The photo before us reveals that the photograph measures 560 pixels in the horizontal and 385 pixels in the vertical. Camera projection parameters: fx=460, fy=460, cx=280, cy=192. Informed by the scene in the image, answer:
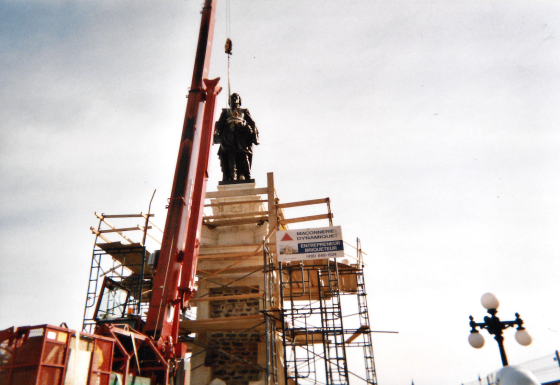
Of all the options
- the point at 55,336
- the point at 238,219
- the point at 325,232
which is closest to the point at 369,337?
the point at 325,232

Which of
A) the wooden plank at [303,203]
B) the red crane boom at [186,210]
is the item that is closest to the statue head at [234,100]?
the red crane boom at [186,210]

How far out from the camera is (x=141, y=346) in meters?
9.45

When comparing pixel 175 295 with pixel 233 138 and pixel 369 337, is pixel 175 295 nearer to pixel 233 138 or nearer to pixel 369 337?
pixel 369 337

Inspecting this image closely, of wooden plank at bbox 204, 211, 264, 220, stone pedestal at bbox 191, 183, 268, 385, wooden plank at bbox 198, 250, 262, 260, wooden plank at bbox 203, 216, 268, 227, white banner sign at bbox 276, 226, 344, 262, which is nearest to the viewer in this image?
white banner sign at bbox 276, 226, 344, 262

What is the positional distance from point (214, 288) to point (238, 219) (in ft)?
8.70

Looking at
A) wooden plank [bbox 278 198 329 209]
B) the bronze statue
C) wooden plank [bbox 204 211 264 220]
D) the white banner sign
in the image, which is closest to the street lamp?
the white banner sign

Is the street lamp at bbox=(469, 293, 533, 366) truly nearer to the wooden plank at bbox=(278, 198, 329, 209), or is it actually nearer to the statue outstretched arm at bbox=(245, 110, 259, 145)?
the wooden plank at bbox=(278, 198, 329, 209)

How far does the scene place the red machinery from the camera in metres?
6.86

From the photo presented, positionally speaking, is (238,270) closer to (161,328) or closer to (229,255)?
(229,255)

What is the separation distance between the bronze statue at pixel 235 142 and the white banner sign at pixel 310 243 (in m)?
6.17

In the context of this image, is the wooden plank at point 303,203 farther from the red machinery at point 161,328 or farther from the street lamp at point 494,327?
the street lamp at point 494,327

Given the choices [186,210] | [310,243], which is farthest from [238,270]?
[186,210]

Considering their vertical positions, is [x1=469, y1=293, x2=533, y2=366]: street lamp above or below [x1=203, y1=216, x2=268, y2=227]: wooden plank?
below

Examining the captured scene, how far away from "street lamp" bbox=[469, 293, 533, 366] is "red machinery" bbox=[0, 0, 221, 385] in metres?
6.14
